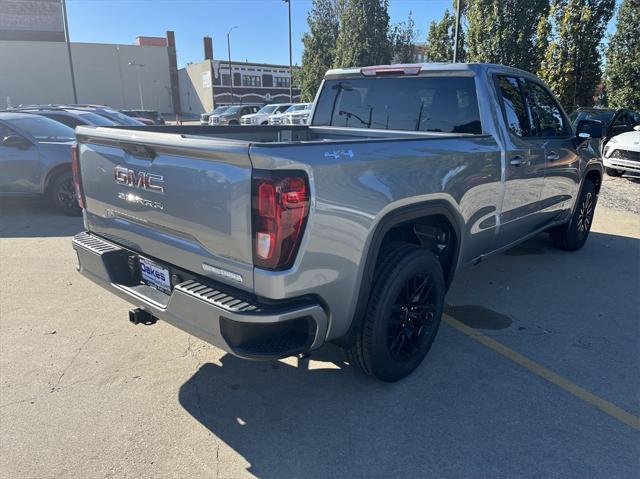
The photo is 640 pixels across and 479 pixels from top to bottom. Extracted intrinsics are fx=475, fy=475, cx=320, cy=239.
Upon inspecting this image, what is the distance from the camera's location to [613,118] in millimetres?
13664

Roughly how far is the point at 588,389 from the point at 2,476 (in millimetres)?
3377

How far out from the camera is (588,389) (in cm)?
307

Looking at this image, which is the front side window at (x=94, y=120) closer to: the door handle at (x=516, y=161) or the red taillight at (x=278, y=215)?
the door handle at (x=516, y=161)

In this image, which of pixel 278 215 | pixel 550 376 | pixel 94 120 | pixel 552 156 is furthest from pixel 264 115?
pixel 278 215

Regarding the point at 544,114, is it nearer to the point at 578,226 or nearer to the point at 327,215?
the point at 578,226

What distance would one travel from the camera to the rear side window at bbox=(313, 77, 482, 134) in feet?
12.5

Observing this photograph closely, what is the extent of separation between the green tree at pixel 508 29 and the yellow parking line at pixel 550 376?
1871 cm

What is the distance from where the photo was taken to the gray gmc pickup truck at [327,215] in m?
2.21

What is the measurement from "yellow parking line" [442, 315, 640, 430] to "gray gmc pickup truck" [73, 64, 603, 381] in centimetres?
60

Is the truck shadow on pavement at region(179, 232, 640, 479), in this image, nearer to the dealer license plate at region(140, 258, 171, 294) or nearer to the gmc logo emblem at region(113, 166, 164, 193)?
the dealer license plate at region(140, 258, 171, 294)

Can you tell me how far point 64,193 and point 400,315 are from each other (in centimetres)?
655

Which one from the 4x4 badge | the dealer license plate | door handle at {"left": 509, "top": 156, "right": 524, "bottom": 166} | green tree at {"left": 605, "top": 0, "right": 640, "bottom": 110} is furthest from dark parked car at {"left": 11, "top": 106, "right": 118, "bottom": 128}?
green tree at {"left": 605, "top": 0, "right": 640, "bottom": 110}

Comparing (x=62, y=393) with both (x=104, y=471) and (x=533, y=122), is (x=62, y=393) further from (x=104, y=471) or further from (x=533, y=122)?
(x=533, y=122)

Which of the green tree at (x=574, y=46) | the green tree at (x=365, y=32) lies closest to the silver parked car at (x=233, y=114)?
the green tree at (x=365, y=32)
